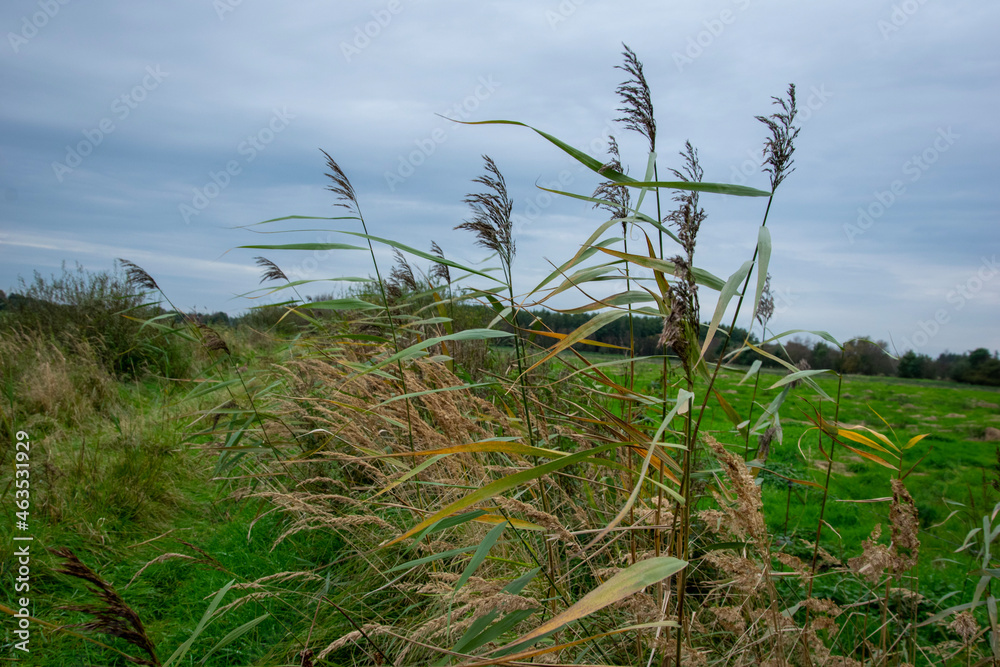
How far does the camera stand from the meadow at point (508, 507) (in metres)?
1.23

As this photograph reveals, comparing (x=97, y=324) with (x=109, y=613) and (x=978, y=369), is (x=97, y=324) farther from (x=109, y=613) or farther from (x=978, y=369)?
(x=978, y=369)

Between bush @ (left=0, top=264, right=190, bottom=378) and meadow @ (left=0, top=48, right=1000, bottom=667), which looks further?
bush @ (left=0, top=264, right=190, bottom=378)

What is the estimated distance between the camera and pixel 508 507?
1486mm

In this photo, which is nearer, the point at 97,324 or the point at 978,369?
the point at 97,324

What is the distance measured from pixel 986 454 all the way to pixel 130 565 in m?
8.31

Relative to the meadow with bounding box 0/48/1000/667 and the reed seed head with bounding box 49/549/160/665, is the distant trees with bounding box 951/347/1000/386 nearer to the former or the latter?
the meadow with bounding box 0/48/1000/667

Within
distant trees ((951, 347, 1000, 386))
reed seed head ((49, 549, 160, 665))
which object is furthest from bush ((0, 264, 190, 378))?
distant trees ((951, 347, 1000, 386))

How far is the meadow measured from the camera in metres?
1.23

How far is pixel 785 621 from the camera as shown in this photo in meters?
1.41

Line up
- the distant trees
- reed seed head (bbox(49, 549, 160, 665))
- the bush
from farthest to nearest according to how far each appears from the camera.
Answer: the distant trees < the bush < reed seed head (bbox(49, 549, 160, 665))

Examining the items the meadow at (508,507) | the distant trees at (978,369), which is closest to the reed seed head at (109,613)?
the meadow at (508,507)

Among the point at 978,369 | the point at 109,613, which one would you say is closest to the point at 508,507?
the point at 109,613

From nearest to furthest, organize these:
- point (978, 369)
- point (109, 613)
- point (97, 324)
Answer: point (109, 613)
point (97, 324)
point (978, 369)

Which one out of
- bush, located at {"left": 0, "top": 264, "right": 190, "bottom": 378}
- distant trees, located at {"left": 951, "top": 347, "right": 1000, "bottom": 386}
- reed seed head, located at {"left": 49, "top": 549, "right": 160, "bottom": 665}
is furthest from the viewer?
distant trees, located at {"left": 951, "top": 347, "right": 1000, "bottom": 386}
